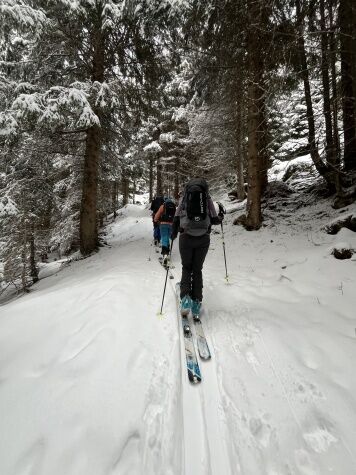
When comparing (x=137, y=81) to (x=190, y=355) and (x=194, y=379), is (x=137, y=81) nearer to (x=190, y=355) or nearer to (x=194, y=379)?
(x=190, y=355)

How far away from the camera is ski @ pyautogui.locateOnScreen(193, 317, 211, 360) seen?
3.42 metres

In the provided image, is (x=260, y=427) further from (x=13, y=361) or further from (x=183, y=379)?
(x=13, y=361)

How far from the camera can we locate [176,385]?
2916 mm

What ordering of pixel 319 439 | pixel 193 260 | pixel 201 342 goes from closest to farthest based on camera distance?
pixel 319 439, pixel 201 342, pixel 193 260

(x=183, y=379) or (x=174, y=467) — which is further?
(x=183, y=379)

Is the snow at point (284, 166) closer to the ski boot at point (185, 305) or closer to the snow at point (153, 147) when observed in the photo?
the snow at point (153, 147)

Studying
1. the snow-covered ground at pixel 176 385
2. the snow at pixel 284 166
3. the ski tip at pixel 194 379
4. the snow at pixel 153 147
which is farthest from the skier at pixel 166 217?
the snow at pixel 153 147

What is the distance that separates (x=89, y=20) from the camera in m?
8.23

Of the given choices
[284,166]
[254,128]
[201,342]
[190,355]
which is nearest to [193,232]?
[201,342]

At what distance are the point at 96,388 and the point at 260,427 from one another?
5.46 feet

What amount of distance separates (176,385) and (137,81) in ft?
36.1

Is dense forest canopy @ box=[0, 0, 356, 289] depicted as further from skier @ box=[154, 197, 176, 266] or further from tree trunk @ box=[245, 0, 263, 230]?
skier @ box=[154, 197, 176, 266]

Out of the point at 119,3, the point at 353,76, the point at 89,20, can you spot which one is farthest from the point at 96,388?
the point at 119,3

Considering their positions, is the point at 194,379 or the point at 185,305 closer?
the point at 194,379
